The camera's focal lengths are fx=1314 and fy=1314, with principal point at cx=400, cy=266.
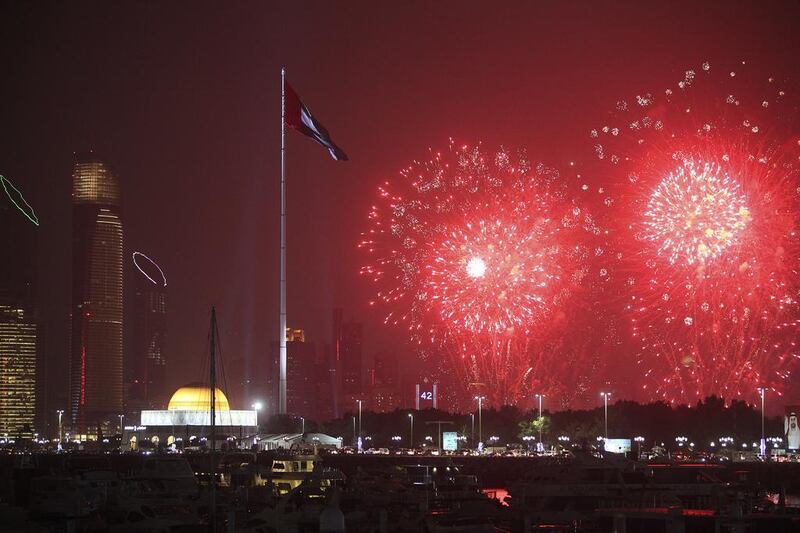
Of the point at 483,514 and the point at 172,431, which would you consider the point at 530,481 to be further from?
the point at 172,431

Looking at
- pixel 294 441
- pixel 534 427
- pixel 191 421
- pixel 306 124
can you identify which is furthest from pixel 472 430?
pixel 306 124

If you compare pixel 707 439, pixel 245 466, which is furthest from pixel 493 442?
pixel 245 466

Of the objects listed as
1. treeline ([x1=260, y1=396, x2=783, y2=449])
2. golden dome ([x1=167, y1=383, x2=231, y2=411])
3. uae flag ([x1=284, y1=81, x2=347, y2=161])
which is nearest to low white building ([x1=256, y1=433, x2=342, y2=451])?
treeline ([x1=260, y1=396, x2=783, y2=449])

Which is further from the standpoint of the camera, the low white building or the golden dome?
the golden dome

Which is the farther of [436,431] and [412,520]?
[436,431]

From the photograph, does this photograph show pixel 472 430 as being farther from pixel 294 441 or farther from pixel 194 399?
pixel 194 399

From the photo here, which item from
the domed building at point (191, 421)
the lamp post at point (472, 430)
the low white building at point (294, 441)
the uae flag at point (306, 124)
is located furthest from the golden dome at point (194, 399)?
the uae flag at point (306, 124)

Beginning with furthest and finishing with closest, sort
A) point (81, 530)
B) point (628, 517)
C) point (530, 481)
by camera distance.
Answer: point (530, 481)
point (81, 530)
point (628, 517)

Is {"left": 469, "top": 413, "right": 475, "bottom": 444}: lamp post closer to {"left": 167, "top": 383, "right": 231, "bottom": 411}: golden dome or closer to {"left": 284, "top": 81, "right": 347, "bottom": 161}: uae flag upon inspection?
{"left": 167, "top": 383, "right": 231, "bottom": 411}: golden dome
